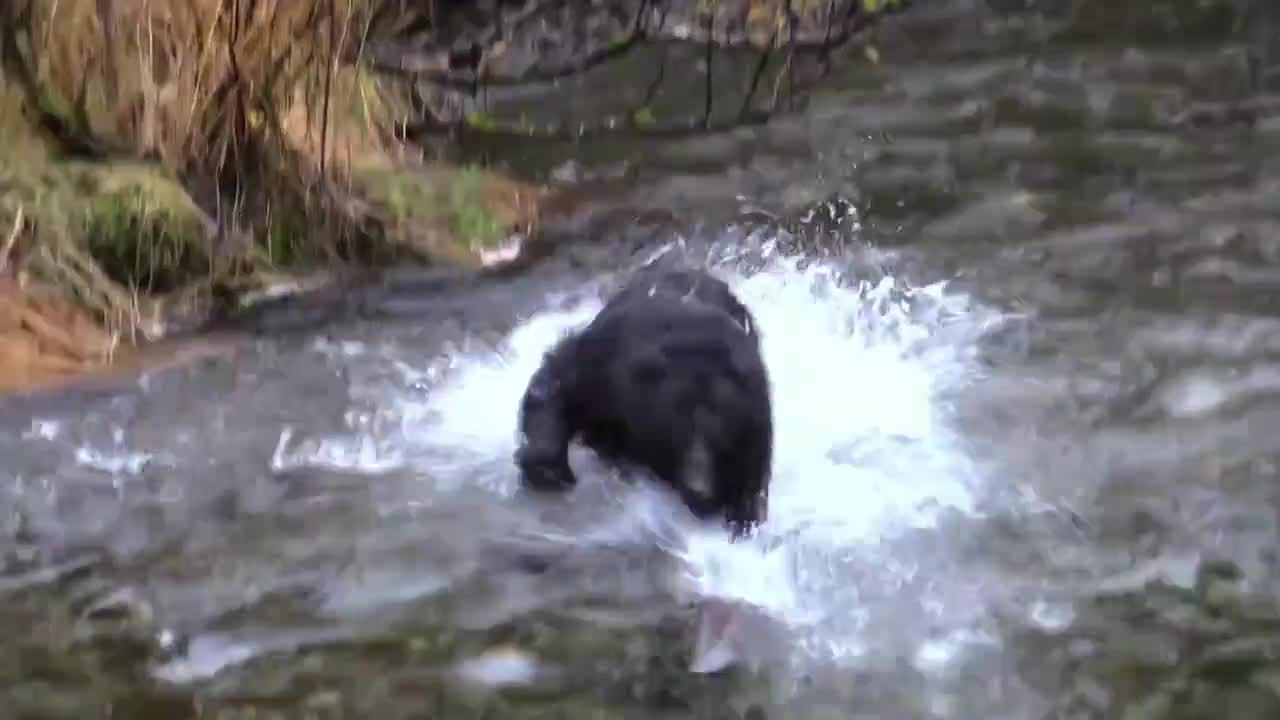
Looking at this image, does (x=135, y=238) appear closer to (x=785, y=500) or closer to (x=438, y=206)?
(x=438, y=206)

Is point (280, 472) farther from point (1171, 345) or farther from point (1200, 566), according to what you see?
point (1171, 345)

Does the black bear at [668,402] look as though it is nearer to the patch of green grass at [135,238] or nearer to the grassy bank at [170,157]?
the grassy bank at [170,157]

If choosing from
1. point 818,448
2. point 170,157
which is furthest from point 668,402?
point 170,157

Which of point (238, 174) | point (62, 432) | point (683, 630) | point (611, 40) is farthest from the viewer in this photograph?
point (611, 40)

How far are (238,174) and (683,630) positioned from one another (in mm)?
3865

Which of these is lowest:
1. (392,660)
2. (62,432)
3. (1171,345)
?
(62,432)

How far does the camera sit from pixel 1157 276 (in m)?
6.66

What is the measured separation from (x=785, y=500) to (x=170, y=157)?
11.9 feet

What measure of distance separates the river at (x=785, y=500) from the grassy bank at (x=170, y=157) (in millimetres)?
645

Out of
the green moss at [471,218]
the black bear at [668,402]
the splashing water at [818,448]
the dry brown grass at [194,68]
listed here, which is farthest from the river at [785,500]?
the dry brown grass at [194,68]

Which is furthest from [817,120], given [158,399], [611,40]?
[158,399]

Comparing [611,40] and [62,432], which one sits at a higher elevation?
[611,40]

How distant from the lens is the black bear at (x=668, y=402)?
4.20 metres

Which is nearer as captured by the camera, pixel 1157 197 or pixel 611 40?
pixel 1157 197
